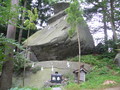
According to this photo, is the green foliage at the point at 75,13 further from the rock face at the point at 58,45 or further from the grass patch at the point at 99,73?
the grass patch at the point at 99,73

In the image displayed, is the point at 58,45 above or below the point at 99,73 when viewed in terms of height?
above

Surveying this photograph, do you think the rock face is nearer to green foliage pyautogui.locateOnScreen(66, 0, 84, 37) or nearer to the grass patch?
the grass patch

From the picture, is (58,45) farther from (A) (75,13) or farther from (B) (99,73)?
(B) (99,73)

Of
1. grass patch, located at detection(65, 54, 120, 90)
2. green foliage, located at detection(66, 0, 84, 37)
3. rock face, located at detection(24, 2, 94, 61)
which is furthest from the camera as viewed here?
rock face, located at detection(24, 2, 94, 61)

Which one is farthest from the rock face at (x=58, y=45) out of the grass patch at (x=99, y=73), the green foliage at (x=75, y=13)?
the green foliage at (x=75, y=13)

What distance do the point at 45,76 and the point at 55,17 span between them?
8102mm

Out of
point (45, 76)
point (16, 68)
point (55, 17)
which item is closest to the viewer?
point (45, 76)

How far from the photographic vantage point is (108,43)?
45.6 ft

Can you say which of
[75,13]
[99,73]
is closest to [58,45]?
[75,13]

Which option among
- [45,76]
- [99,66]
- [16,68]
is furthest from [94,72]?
[16,68]

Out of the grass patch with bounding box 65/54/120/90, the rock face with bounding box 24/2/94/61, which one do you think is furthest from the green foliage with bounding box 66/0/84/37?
the grass patch with bounding box 65/54/120/90

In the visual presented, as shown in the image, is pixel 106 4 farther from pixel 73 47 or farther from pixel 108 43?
pixel 73 47

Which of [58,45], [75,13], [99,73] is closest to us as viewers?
[75,13]

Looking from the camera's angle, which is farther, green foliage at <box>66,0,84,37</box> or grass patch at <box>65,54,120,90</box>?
green foliage at <box>66,0,84,37</box>
